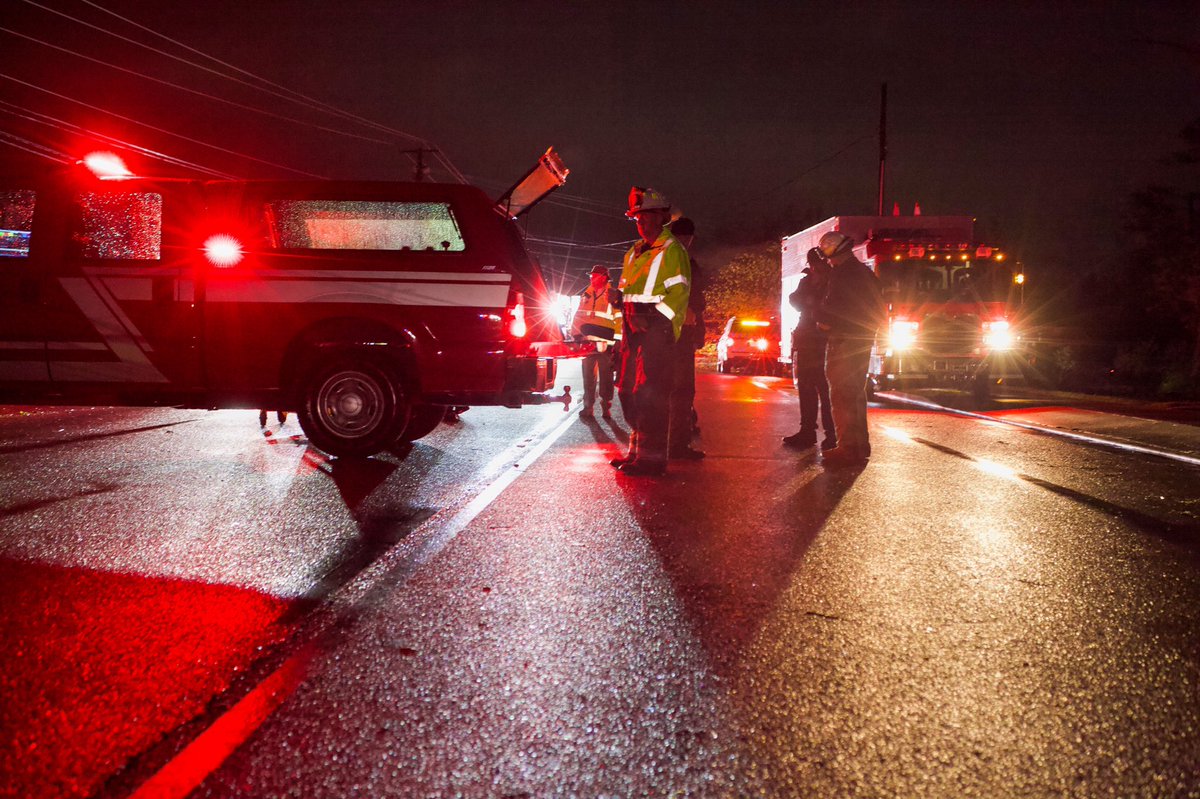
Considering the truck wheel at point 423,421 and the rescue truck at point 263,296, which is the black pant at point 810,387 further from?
the truck wheel at point 423,421

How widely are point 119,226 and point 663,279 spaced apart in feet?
13.7

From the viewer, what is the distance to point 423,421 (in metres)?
8.25

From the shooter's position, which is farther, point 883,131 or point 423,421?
point 883,131

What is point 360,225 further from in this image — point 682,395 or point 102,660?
point 102,660

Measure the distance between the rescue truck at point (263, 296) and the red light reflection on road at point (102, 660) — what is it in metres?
3.10

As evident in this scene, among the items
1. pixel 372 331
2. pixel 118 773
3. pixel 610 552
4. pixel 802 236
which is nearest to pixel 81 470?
pixel 372 331

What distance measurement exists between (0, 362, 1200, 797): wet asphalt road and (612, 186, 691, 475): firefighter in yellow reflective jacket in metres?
0.50

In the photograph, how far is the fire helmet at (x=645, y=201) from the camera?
254 inches

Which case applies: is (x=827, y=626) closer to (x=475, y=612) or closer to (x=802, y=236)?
(x=475, y=612)

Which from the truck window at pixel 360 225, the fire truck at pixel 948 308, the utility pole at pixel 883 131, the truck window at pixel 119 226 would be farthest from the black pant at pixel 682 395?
the utility pole at pixel 883 131

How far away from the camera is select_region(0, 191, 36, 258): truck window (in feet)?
22.7

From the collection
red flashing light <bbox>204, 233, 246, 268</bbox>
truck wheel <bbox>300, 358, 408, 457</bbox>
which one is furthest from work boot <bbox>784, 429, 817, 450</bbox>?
red flashing light <bbox>204, 233, 246, 268</bbox>

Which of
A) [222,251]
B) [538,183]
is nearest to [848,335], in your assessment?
[538,183]

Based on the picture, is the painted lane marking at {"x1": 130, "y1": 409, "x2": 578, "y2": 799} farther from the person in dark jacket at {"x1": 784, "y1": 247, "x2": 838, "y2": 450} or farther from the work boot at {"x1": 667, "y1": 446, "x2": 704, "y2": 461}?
the person in dark jacket at {"x1": 784, "y1": 247, "x2": 838, "y2": 450}
